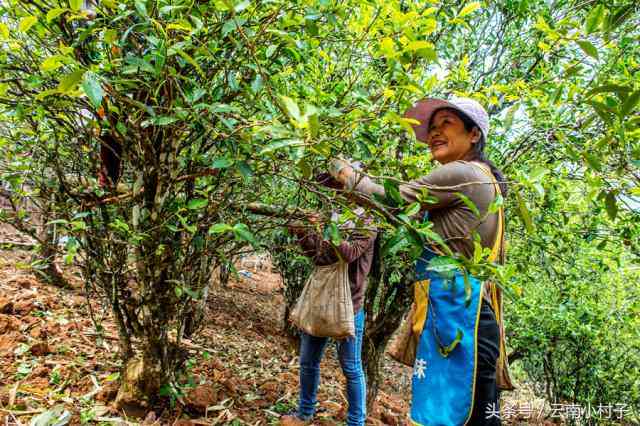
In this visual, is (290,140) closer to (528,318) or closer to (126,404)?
(126,404)

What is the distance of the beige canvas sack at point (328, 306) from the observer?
8.86ft

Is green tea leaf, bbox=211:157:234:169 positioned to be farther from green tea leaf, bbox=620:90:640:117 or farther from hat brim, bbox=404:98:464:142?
green tea leaf, bbox=620:90:640:117

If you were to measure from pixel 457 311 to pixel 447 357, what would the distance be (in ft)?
0.65

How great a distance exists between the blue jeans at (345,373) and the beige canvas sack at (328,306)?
0.15 m

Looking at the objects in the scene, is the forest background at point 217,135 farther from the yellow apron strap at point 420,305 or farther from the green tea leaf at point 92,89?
the yellow apron strap at point 420,305

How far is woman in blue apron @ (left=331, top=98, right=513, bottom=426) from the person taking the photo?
1.68 m

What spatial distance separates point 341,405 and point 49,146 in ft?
10.1

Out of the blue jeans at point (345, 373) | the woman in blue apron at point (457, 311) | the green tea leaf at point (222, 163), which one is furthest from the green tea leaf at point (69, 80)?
the blue jeans at point (345, 373)

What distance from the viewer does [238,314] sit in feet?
23.1

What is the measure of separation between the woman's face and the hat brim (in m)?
0.04

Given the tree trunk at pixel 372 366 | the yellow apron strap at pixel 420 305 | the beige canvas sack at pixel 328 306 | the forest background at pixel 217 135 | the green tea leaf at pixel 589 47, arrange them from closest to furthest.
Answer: the green tea leaf at pixel 589 47, the forest background at pixel 217 135, the yellow apron strap at pixel 420 305, the beige canvas sack at pixel 328 306, the tree trunk at pixel 372 366

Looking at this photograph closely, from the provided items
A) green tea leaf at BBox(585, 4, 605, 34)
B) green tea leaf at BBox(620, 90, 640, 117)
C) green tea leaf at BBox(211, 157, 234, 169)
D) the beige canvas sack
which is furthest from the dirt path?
green tea leaf at BBox(585, 4, 605, 34)

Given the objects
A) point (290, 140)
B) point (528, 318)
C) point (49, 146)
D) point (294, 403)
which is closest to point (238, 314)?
point (294, 403)

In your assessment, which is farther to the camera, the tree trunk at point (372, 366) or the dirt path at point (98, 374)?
the tree trunk at point (372, 366)
